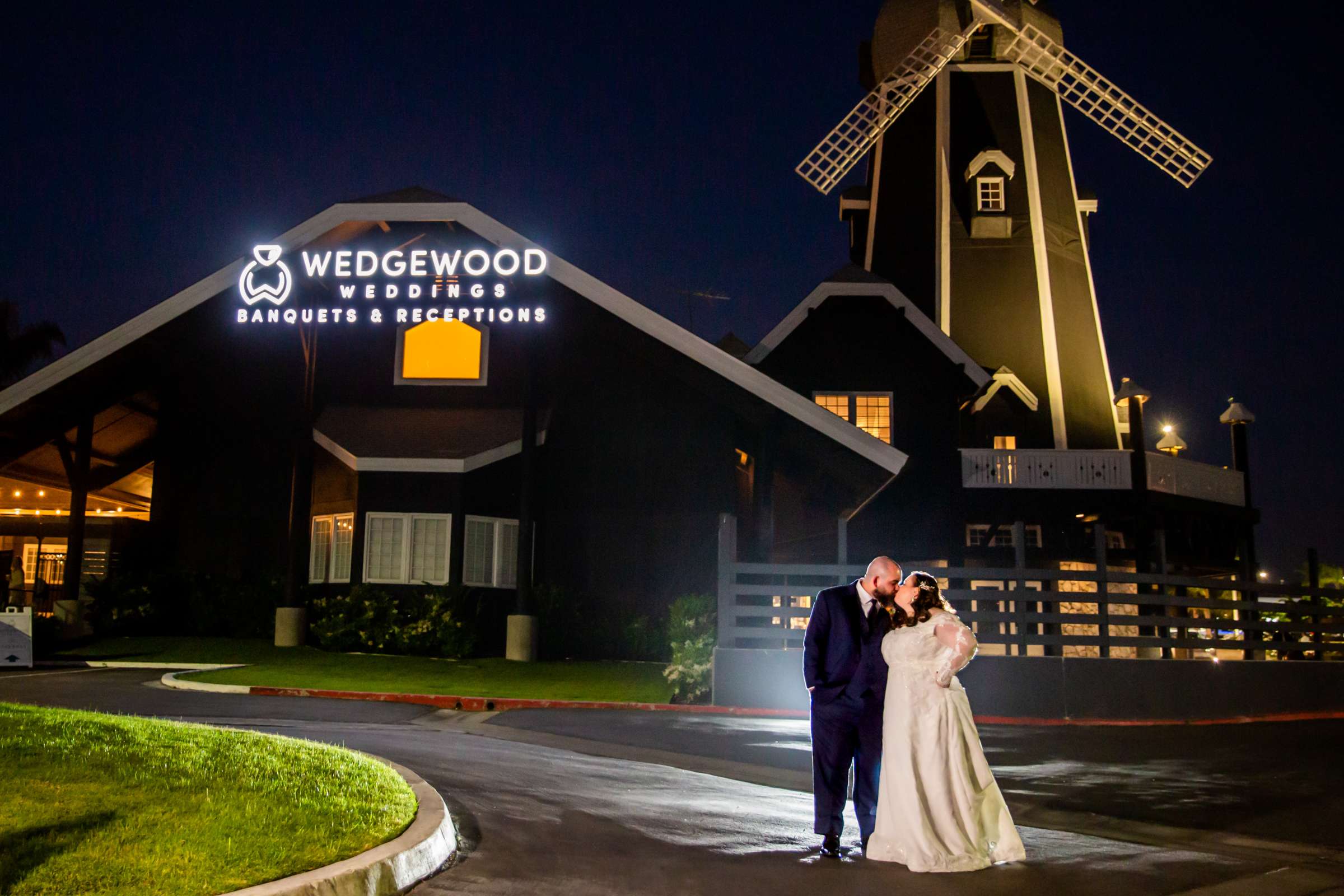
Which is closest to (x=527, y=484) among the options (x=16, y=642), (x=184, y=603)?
(x=184, y=603)

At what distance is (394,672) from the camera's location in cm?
1884

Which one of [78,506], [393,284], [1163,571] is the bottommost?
[1163,571]

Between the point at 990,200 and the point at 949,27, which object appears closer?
the point at 990,200

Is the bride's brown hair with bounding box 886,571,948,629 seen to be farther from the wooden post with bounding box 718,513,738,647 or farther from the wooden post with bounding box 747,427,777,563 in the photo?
the wooden post with bounding box 747,427,777,563

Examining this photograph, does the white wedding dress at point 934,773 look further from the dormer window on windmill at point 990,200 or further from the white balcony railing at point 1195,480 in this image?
the dormer window on windmill at point 990,200

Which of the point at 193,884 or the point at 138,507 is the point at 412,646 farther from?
the point at 193,884

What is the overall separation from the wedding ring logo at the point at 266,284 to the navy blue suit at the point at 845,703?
17866 mm

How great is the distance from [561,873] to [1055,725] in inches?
377

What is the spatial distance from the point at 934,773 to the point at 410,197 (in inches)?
A: 753

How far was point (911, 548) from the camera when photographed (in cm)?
3142

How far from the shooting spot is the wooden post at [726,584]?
15.1 m

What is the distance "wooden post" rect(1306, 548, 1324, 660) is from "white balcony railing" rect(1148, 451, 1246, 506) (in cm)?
1110

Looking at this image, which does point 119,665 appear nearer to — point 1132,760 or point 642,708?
point 642,708

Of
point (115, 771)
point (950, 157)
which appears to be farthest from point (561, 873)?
point (950, 157)
